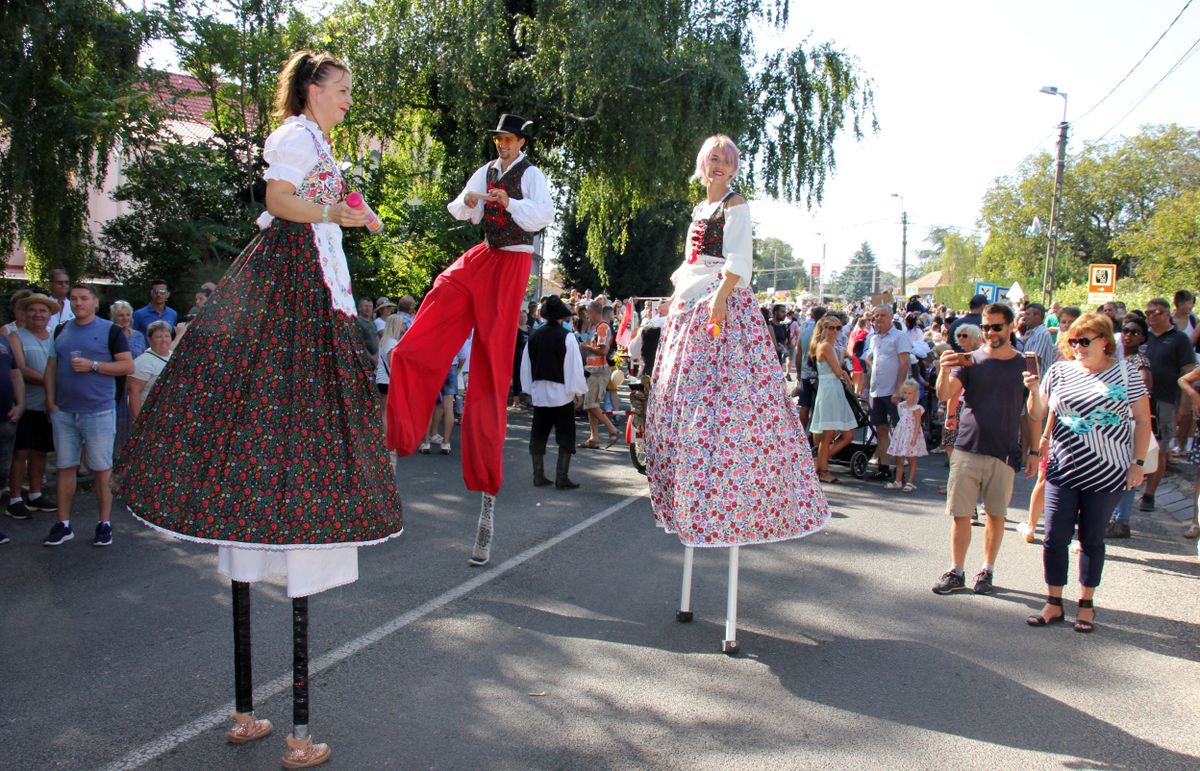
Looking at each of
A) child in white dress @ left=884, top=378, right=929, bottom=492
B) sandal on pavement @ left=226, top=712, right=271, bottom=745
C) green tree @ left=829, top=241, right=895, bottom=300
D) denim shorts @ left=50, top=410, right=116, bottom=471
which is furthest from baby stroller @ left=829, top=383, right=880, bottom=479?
green tree @ left=829, top=241, right=895, bottom=300

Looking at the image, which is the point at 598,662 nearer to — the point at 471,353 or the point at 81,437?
the point at 471,353

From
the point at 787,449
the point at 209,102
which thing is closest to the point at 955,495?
the point at 787,449

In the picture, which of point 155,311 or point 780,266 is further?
point 780,266

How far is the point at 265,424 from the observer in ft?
10.4

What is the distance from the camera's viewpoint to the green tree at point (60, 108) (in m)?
10.1

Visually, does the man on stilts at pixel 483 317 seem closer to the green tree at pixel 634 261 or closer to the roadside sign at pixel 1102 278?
the roadside sign at pixel 1102 278

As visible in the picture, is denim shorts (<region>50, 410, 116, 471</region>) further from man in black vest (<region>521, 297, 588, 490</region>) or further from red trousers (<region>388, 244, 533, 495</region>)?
man in black vest (<region>521, 297, 588, 490</region>)

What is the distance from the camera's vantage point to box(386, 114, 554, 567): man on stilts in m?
5.18

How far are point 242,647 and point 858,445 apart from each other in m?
8.88

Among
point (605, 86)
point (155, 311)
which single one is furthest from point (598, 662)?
point (605, 86)

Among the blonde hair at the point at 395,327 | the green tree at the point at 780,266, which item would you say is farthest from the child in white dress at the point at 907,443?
the green tree at the point at 780,266

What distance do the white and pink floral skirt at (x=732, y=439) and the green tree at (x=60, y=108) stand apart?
27.8ft

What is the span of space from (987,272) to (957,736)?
56.2 metres

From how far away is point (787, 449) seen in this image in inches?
193
